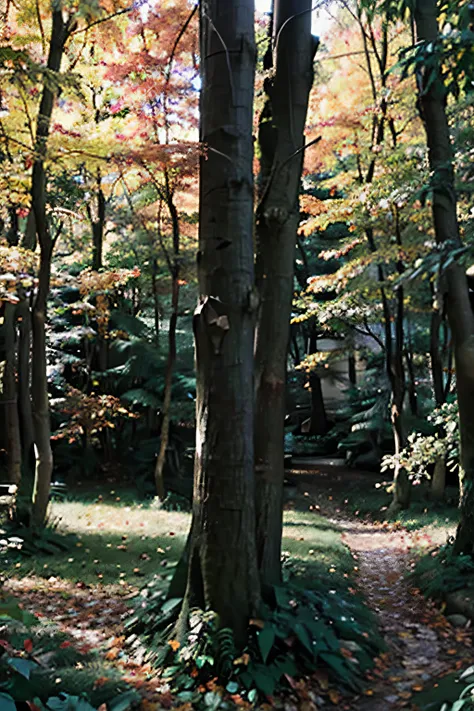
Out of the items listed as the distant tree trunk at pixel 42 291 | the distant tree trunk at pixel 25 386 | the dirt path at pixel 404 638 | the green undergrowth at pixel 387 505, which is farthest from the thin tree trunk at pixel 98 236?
the dirt path at pixel 404 638

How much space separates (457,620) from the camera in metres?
5.18

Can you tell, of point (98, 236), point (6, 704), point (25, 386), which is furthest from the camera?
point (98, 236)

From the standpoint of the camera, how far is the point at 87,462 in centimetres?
1398

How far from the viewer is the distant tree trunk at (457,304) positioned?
6152 millimetres

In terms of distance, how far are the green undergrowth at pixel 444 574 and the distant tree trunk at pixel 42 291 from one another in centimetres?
484

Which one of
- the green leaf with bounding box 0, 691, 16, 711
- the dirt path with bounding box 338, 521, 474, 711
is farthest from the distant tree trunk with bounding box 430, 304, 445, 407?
the green leaf with bounding box 0, 691, 16, 711

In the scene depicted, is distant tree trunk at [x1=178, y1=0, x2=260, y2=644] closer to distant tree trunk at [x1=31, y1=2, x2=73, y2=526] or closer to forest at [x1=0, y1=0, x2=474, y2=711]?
forest at [x1=0, y1=0, x2=474, y2=711]

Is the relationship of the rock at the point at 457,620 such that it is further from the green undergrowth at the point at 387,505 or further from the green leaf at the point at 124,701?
the green undergrowth at the point at 387,505

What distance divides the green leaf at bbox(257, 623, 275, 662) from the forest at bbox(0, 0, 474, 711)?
0.06ft

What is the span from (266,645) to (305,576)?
6.18ft

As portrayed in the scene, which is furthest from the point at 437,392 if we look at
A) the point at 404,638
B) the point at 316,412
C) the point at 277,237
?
the point at 316,412

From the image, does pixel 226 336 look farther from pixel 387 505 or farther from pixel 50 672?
pixel 387 505

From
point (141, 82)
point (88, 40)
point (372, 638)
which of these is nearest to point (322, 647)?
point (372, 638)

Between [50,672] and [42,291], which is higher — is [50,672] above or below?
below
